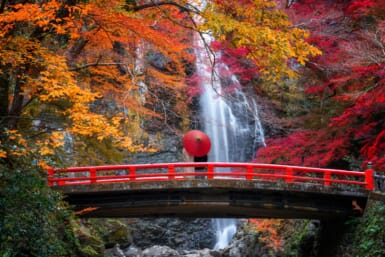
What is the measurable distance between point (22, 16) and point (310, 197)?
10.7 metres

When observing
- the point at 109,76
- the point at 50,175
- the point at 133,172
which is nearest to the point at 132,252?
the point at 133,172

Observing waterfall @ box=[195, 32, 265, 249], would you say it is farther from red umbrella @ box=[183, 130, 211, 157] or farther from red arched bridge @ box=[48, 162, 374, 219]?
red arched bridge @ box=[48, 162, 374, 219]

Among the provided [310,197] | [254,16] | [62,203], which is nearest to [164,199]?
[62,203]

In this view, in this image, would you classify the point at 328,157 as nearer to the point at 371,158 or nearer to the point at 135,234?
the point at 371,158

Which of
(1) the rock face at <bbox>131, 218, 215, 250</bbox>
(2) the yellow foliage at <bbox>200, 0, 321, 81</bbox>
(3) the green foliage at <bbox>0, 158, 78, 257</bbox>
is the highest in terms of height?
(2) the yellow foliage at <bbox>200, 0, 321, 81</bbox>

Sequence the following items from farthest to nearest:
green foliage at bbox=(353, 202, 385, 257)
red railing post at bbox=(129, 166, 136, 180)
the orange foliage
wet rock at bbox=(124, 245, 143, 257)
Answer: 1. wet rock at bbox=(124, 245, 143, 257)
2. the orange foliage
3. red railing post at bbox=(129, 166, 136, 180)
4. green foliage at bbox=(353, 202, 385, 257)

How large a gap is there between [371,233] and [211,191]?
493 centimetres

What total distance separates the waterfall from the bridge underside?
10.5 metres

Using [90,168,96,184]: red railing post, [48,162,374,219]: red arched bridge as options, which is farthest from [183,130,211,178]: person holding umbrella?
[90,168,96,184]: red railing post

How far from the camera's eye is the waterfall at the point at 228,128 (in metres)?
26.5

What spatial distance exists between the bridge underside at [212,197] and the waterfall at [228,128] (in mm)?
10515

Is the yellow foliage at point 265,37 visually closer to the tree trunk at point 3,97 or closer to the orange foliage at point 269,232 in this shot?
the tree trunk at point 3,97

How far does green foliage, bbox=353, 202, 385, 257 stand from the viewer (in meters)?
13.9

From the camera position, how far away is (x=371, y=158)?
17.3m
